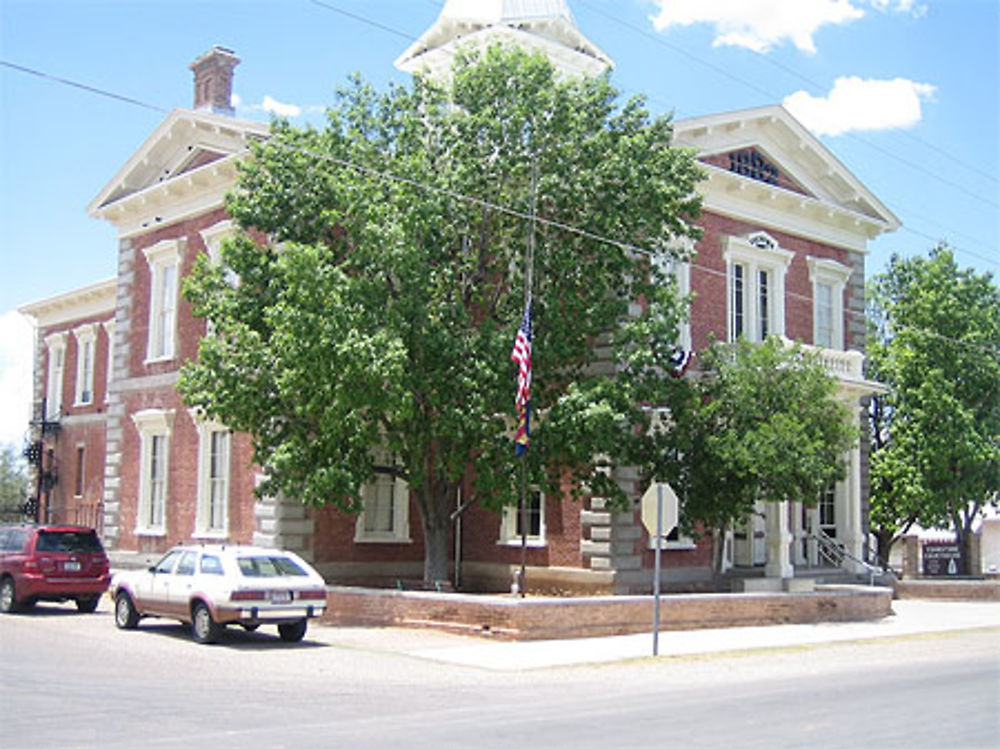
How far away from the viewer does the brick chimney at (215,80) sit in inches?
1267

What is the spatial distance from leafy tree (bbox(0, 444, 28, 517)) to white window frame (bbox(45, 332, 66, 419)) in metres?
11.0

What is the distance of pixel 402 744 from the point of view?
9836mm

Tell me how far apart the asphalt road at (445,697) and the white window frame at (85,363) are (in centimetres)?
2379

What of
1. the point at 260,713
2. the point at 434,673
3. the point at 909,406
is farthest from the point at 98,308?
the point at 260,713

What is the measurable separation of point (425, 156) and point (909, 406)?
1940cm

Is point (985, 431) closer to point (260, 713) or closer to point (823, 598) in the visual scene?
point (823, 598)

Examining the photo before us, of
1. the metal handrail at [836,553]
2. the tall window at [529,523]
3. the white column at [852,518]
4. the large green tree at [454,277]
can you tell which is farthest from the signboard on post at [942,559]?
the large green tree at [454,277]

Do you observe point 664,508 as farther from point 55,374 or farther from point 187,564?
point 55,374

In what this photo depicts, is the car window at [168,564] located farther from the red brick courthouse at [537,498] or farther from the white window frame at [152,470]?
the white window frame at [152,470]

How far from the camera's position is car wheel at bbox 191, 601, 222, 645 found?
17578 millimetres

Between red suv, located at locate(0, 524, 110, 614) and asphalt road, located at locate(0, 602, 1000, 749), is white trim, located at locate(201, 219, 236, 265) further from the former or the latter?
asphalt road, located at locate(0, 602, 1000, 749)

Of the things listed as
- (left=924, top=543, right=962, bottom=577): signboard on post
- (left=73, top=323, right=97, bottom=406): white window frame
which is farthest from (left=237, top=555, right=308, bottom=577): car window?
(left=73, top=323, right=97, bottom=406): white window frame

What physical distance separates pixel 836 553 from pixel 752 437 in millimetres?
9846

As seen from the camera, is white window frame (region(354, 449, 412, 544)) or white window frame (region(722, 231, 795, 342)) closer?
white window frame (region(354, 449, 412, 544))
